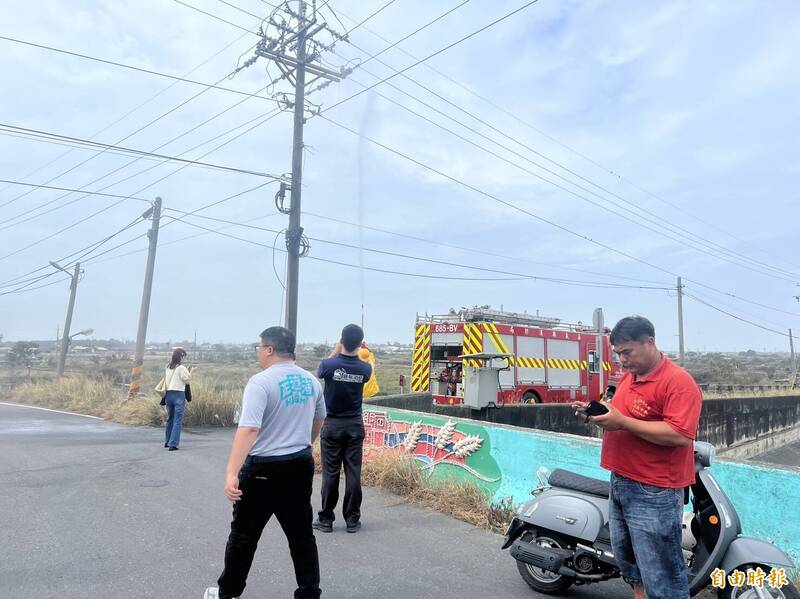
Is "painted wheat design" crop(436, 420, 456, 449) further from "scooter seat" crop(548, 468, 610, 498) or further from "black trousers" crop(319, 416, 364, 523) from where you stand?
"scooter seat" crop(548, 468, 610, 498)

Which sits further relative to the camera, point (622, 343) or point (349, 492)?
point (349, 492)

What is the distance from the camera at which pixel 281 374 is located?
369 cm

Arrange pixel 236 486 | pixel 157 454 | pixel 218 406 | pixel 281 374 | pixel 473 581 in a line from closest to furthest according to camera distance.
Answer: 1. pixel 236 486
2. pixel 281 374
3. pixel 473 581
4. pixel 157 454
5. pixel 218 406

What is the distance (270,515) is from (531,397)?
13.6 metres

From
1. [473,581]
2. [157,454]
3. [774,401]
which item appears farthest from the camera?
[774,401]

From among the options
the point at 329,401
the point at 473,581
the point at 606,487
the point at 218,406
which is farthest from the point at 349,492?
the point at 218,406

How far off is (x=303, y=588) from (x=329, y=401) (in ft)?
7.46

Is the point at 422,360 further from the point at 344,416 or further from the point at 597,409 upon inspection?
the point at 597,409

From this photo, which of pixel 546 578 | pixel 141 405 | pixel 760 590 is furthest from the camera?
pixel 141 405

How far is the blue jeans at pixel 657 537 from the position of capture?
3078 mm

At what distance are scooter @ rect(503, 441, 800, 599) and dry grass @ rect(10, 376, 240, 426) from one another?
10315 millimetres

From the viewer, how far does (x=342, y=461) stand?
5820 mm

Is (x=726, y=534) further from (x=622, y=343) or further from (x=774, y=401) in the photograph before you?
(x=774, y=401)

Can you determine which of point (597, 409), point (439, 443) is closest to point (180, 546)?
point (439, 443)
